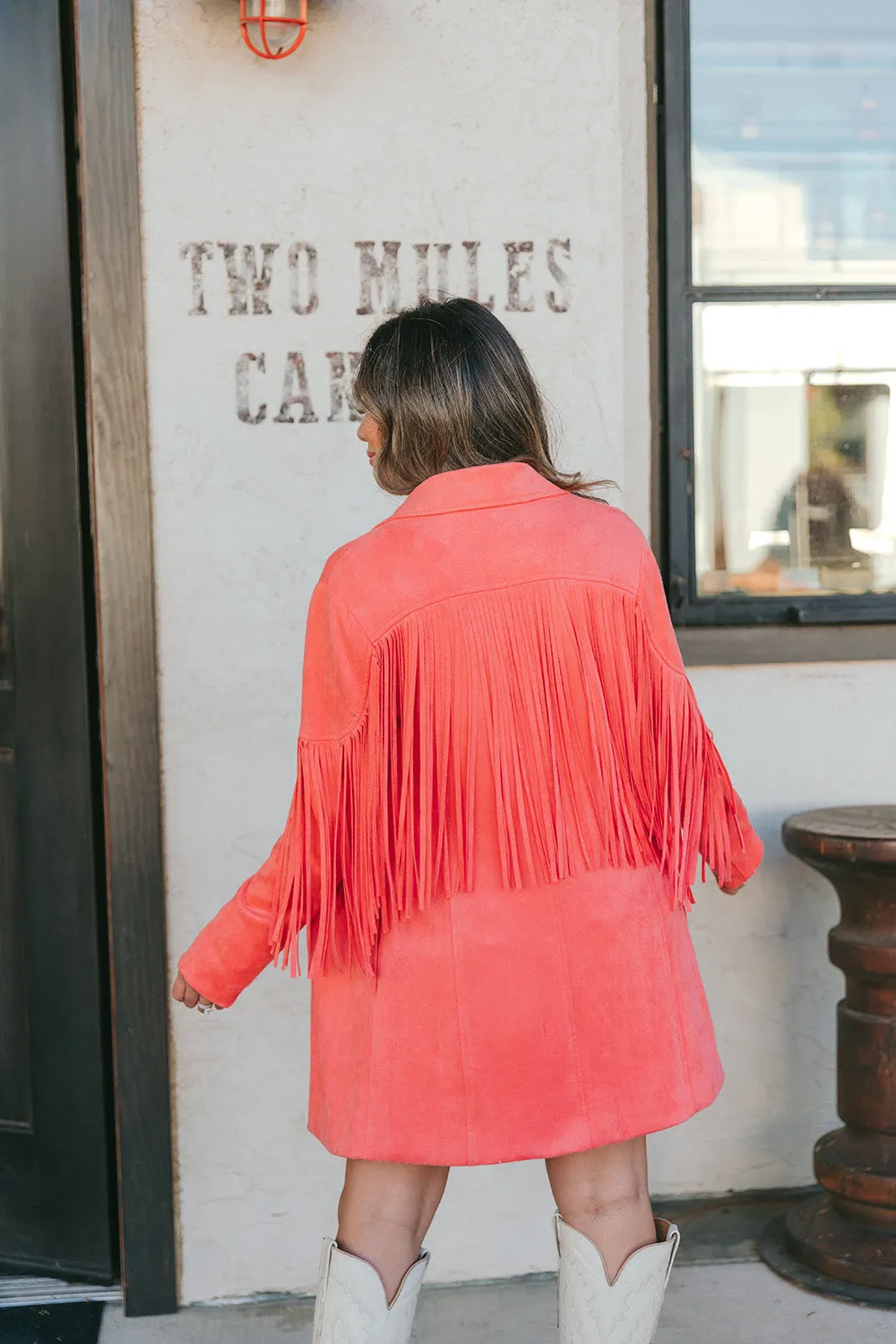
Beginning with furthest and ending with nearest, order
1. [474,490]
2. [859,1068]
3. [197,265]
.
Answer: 1. [859,1068]
2. [197,265]
3. [474,490]

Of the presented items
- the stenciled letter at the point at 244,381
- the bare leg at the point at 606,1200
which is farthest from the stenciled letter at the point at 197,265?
the bare leg at the point at 606,1200

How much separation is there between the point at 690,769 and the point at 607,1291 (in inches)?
25.5

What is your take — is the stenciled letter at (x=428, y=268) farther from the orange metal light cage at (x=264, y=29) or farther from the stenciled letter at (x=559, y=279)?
the orange metal light cage at (x=264, y=29)

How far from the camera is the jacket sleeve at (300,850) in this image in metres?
1.68

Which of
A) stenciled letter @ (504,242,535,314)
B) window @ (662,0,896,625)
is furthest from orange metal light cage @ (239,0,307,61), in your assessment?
window @ (662,0,896,625)

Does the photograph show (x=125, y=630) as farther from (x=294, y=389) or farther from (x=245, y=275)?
(x=245, y=275)

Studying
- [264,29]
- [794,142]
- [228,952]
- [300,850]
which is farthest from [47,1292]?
[794,142]

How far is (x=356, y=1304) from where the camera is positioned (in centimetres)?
174

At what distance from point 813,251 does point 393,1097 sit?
212 cm

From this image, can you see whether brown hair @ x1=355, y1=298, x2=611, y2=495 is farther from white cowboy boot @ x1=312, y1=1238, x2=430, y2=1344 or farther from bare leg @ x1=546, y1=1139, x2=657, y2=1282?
white cowboy boot @ x1=312, y1=1238, x2=430, y2=1344

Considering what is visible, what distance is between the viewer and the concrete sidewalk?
2.61 meters

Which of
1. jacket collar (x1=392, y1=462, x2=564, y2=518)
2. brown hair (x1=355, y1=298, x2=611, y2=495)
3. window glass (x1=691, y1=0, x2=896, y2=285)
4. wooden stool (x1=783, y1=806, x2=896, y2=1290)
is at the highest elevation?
window glass (x1=691, y1=0, x2=896, y2=285)

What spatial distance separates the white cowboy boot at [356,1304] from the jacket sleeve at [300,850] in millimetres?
351

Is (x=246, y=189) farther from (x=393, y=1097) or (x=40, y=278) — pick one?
(x=393, y=1097)
